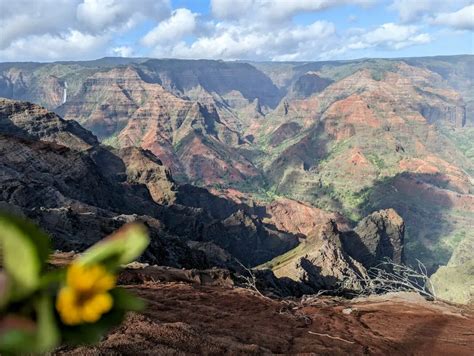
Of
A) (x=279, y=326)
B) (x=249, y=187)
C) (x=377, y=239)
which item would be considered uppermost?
(x=279, y=326)

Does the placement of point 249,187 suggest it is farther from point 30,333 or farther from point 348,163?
point 30,333

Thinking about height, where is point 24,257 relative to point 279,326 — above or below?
above

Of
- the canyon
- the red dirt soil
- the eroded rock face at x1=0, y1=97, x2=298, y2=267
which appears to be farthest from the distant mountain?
the red dirt soil

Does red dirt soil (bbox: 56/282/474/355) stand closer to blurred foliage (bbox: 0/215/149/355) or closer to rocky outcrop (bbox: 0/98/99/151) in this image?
blurred foliage (bbox: 0/215/149/355)

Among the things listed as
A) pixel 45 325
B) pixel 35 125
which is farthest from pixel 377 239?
pixel 45 325

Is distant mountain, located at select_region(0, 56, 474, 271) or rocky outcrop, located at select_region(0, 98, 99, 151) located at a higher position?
rocky outcrop, located at select_region(0, 98, 99, 151)

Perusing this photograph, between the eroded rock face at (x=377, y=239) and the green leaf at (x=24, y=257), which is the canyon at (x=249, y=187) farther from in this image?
the green leaf at (x=24, y=257)

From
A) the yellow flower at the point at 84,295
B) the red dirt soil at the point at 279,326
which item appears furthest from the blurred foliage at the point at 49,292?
the red dirt soil at the point at 279,326
